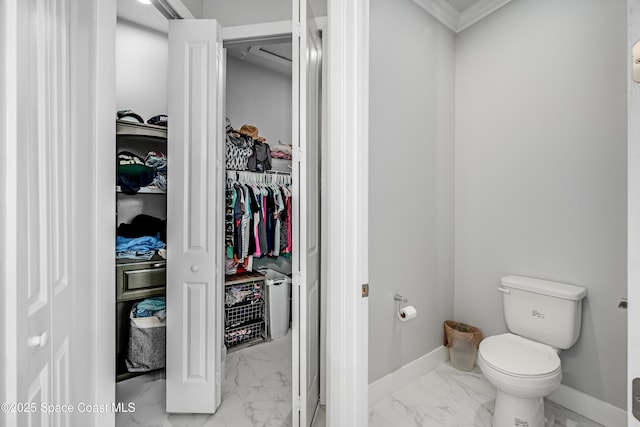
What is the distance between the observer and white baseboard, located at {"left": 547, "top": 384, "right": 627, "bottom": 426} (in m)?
1.59

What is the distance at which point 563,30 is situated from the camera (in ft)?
5.96

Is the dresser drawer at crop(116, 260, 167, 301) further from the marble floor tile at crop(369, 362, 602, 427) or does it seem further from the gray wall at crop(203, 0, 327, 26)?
the gray wall at crop(203, 0, 327, 26)

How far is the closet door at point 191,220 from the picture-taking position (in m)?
1.71

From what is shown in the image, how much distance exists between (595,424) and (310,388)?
1.61 meters

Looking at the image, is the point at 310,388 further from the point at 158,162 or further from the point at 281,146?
the point at 281,146

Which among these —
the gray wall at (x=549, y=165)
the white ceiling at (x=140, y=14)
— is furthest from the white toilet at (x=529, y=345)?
the white ceiling at (x=140, y=14)

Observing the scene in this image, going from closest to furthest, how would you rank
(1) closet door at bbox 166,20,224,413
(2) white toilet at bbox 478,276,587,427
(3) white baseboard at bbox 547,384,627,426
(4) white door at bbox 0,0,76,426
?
(4) white door at bbox 0,0,76,426 → (2) white toilet at bbox 478,276,587,427 → (3) white baseboard at bbox 547,384,627,426 → (1) closet door at bbox 166,20,224,413

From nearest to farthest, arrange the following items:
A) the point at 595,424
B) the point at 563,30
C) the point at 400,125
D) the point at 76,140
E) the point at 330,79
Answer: the point at 76,140 < the point at 330,79 < the point at 595,424 < the point at 563,30 < the point at 400,125

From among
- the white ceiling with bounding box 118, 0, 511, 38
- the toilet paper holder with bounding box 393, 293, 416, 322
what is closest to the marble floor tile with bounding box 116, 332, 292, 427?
the toilet paper holder with bounding box 393, 293, 416, 322

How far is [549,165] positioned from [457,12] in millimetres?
1346

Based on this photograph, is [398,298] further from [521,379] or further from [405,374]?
[521,379]

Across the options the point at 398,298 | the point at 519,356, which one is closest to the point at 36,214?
the point at 398,298

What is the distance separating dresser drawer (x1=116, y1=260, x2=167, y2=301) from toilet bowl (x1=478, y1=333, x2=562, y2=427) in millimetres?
1995

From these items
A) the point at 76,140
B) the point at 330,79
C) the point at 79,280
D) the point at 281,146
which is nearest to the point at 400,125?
the point at 330,79
